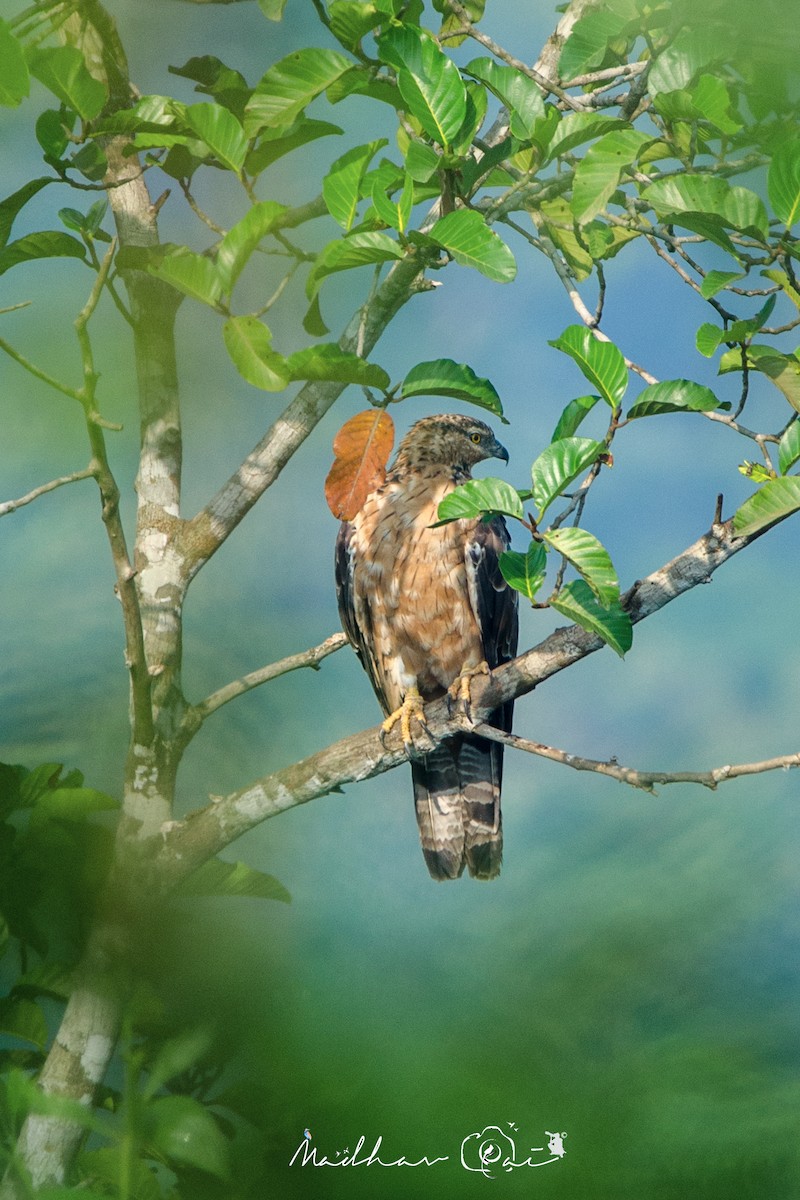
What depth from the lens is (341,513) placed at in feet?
5.31

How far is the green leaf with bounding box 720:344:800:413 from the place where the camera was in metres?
1.46

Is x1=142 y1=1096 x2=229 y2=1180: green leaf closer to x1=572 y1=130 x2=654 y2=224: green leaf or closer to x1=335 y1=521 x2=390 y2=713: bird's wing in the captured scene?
x1=335 y1=521 x2=390 y2=713: bird's wing

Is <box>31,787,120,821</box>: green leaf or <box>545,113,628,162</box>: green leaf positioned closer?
<box>545,113,628,162</box>: green leaf

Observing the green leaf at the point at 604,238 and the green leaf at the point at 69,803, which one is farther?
the green leaf at the point at 69,803

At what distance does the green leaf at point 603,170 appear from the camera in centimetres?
137

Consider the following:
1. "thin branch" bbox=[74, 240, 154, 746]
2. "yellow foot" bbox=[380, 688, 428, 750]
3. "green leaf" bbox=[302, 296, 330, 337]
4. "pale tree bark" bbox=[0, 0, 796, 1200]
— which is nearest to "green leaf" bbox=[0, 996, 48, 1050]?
"pale tree bark" bbox=[0, 0, 796, 1200]

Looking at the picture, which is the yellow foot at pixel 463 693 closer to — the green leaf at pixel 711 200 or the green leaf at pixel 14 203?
the green leaf at pixel 711 200

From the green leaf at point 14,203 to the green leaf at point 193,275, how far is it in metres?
0.41

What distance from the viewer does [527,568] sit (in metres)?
1.40

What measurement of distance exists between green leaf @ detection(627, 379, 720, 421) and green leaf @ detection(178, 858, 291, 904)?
1.08 metres

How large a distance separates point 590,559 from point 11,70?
1.02 meters

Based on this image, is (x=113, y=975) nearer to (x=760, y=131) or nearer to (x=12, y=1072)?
(x=12, y=1072)

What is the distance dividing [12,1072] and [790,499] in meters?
1.46

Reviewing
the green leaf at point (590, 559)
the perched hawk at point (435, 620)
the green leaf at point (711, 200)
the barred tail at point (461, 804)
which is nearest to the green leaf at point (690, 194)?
the green leaf at point (711, 200)
